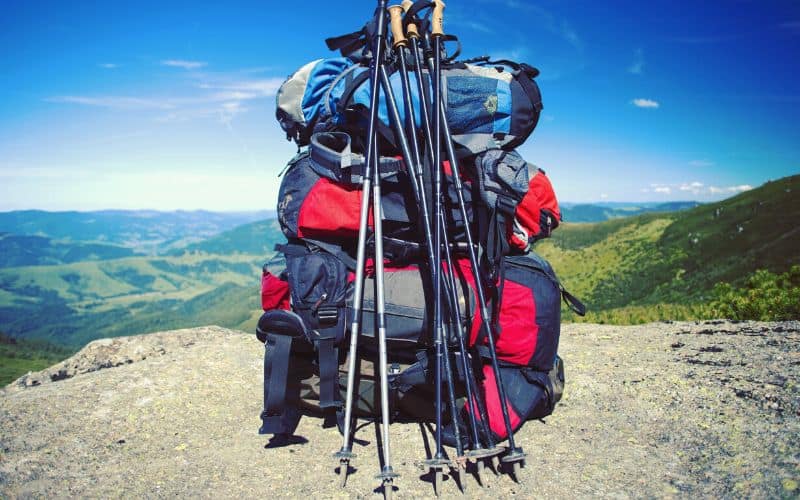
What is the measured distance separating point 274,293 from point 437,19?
168 inches

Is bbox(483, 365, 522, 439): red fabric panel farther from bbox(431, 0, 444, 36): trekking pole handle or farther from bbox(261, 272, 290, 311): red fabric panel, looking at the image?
bbox(431, 0, 444, 36): trekking pole handle

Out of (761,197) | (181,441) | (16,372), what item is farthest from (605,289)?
(16,372)

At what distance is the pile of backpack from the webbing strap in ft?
0.05

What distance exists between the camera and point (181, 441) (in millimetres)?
5387

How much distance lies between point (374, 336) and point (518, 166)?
274 cm

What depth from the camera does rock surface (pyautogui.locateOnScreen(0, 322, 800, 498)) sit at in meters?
Result: 4.17

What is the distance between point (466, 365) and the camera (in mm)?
4723

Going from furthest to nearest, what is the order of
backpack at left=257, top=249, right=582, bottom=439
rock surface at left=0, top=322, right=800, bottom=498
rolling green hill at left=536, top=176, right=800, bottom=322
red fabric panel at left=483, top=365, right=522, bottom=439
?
Answer: rolling green hill at left=536, top=176, right=800, bottom=322 → backpack at left=257, top=249, right=582, bottom=439 → red fabric panel at left=483, top=365, right=522, bottom=439 → rock surface at left=0, top=322, right=800, bottom=498

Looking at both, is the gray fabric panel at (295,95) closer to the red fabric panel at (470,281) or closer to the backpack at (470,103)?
the backpack at (470,103)

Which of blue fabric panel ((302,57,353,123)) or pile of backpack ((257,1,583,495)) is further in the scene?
blue fabric panel ((302,57,353,123))

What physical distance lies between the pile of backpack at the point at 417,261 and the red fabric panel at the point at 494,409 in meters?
0.02

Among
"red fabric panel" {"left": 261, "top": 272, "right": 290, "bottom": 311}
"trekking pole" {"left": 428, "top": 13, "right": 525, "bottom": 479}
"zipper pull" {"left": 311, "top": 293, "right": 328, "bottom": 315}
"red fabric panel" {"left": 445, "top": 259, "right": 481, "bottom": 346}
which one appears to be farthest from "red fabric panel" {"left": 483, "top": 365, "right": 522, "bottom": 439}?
"red fabric panel" {"left": 261, "top": 272, "right": 290, "bottom": 311}

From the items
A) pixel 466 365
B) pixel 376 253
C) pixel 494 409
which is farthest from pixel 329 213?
pixel 494 409

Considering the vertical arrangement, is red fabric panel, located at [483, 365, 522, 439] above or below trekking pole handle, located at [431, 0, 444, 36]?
below
